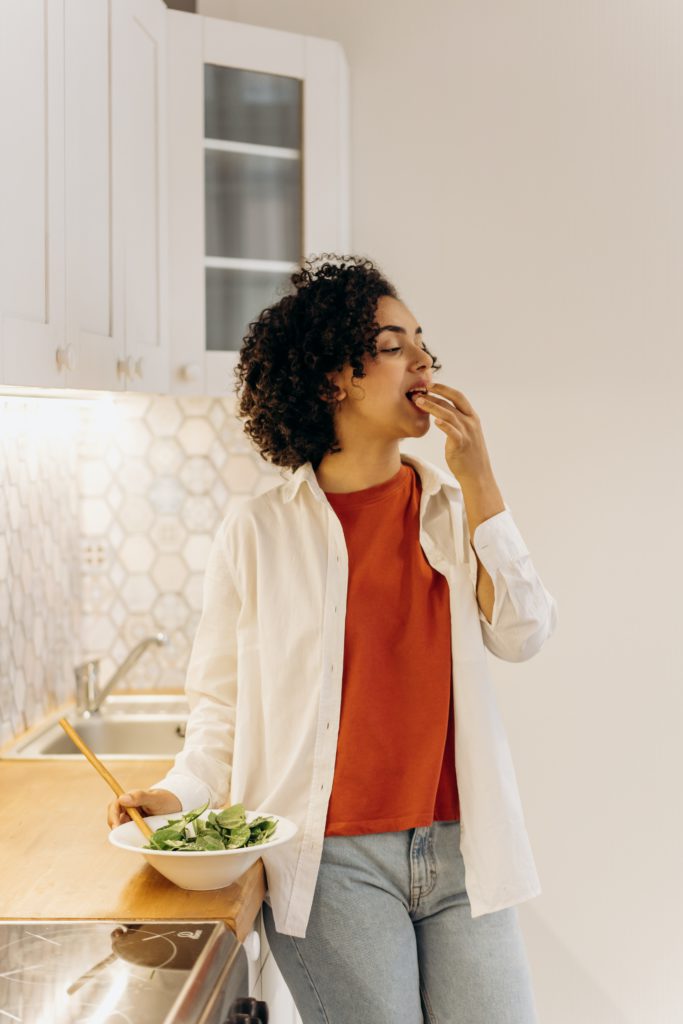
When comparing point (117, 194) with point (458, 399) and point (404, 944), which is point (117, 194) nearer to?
point (458, 399)

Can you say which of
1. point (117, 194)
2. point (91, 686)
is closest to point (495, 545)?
point (117, 194)

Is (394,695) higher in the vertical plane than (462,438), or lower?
lower

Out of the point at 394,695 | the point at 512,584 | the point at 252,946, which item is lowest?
the point at 252,946

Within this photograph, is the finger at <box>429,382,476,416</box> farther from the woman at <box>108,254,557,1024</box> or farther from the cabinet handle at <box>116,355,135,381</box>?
the cabinet handle at <box>116,355,135,381</box>

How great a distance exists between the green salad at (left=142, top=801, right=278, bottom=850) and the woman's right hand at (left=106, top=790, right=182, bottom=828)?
3 cm

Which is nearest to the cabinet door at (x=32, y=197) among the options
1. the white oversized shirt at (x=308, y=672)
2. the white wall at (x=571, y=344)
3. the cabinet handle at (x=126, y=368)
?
the cabinet handle at (x=126, y=368)

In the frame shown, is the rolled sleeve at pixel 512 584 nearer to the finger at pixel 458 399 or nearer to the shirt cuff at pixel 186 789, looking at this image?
the finger at pixel 458 399

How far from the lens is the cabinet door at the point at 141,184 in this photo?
5.95 feet

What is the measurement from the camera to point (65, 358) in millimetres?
1506

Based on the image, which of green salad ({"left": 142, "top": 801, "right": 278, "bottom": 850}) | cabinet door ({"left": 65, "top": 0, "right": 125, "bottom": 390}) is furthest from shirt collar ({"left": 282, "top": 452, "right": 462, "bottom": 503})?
green salad ({"left": 142, "top": 801, "right": 278, "bottom": 850})

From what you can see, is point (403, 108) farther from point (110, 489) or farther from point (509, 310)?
point (110, 489)

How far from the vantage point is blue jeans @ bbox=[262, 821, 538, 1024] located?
1.36 m

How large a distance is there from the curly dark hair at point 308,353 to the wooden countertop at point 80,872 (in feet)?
2.09

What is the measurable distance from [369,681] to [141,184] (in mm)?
1079
